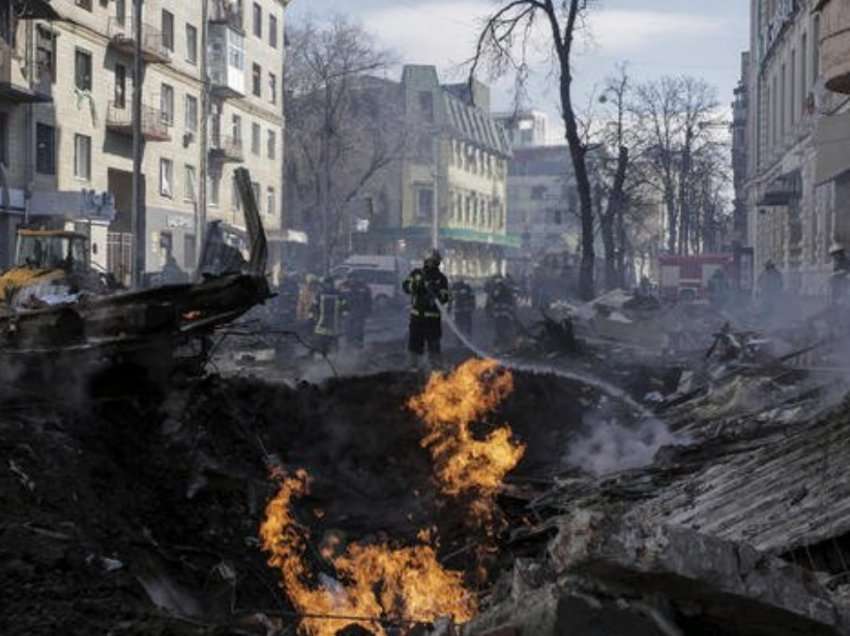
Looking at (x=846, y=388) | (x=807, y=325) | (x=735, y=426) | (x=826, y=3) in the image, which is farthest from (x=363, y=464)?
(x=807, y=325)

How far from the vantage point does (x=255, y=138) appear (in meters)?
53.4

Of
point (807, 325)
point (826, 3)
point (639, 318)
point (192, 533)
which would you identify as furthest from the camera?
point (639, 318)

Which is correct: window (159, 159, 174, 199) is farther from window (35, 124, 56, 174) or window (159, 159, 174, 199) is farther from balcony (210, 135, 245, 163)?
window (35, 124, 56, 174)

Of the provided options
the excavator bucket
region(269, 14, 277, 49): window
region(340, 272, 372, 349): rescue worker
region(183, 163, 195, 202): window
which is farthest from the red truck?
the excavator bucket

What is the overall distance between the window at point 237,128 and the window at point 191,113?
4.23m

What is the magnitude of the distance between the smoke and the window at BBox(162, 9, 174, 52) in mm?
35635

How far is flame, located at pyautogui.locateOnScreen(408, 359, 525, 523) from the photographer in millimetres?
9797

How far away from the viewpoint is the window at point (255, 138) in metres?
52.9

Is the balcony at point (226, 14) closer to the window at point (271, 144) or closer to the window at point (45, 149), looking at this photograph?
the window at point (271, 144)

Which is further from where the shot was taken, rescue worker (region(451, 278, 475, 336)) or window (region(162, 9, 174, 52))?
window (region(162, 9, 174, 52))

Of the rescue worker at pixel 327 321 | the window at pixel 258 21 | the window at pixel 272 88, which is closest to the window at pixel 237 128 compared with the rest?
the window at pixel 272 88

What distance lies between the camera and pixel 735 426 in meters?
10.4

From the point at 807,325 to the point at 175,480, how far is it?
42.3 ft

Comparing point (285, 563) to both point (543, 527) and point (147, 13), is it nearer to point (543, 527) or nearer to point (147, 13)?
point (543, 527)
